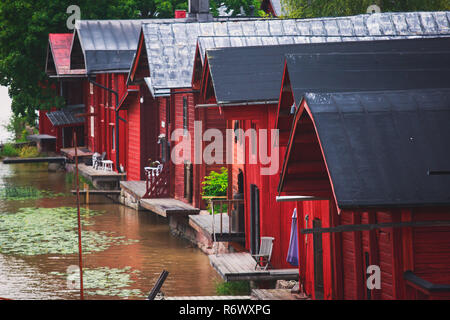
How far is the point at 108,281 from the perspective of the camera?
23.1 m

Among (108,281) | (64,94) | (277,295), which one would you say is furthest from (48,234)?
(64,94)

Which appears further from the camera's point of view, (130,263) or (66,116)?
(66,116)

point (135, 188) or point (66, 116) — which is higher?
point (66, 116)

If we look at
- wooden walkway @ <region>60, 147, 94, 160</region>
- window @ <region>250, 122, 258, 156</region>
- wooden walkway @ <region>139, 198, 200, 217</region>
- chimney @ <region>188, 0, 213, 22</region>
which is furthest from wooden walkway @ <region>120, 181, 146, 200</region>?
wooden walkway @ <region>60, 147, 94, 160</region>

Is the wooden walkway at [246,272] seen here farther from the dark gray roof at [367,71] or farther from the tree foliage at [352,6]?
the tree foliage at [352,6]

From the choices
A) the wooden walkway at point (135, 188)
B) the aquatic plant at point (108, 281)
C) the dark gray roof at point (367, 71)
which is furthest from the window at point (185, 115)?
the dark gray roof at point (367, 71)

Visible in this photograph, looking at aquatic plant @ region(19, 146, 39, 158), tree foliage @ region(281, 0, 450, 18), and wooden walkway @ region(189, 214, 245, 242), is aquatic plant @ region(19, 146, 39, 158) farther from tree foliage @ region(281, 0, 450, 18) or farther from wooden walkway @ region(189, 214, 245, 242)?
wooden walkway @ region(189, 214, 245, 242)

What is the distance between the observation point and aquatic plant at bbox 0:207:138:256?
2791 cm

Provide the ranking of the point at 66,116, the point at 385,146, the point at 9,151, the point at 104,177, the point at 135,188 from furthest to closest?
1. the point at 9,151
2. the point at 66,116
3. the point at 104,177
4. the point at 135,188
5. the point at 385,146

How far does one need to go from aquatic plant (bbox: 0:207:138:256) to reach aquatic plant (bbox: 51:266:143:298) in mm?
2902

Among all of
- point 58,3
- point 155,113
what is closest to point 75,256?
point 155,113

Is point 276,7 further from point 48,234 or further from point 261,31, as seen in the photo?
point 261,31

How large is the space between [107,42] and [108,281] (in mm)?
22562
